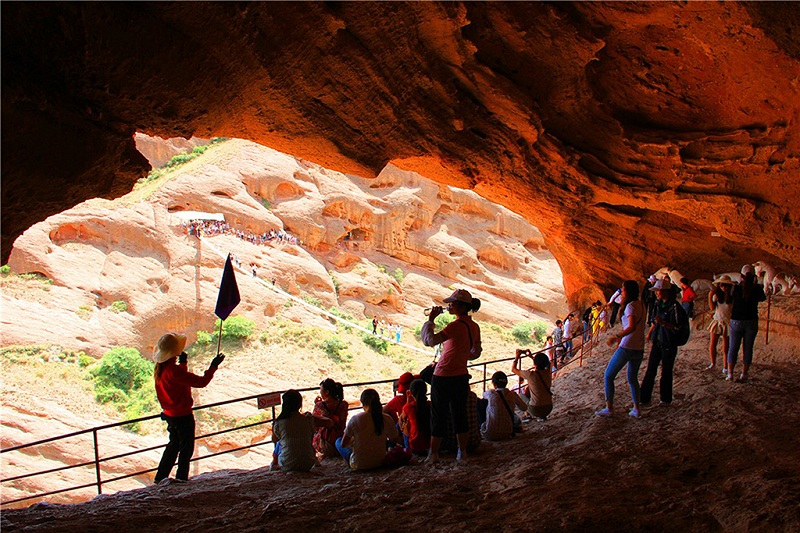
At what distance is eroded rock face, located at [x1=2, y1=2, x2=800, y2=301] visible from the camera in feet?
15.5

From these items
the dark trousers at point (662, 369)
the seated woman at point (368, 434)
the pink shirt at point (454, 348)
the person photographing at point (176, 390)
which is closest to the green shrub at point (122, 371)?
the person photographing at point (176, 390)

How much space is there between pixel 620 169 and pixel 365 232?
26054 millimetres

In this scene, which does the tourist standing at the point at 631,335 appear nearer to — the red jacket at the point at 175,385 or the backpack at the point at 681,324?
the backpack at the point at 681,324

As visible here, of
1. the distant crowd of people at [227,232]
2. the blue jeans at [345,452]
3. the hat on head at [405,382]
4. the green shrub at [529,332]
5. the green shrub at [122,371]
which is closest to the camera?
the blue jeans at [345,452]

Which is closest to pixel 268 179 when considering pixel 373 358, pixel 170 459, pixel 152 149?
pixel 152 149

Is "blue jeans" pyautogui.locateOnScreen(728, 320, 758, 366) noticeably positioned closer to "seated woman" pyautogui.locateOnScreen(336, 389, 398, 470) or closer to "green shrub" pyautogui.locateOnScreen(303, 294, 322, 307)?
"seated woman" pyautogui.locateOnScreen(336, 389, 398, 470)

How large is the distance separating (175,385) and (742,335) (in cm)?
629

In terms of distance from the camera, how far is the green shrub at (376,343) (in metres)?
26.5

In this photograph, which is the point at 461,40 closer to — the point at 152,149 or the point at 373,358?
the point at 373,358

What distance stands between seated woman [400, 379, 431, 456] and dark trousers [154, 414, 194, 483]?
207cm

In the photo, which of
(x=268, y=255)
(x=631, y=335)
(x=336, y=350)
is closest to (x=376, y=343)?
(x=336, y=350)

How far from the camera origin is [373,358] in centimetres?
2553

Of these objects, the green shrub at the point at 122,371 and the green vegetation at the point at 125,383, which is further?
the green shrub at the point at 122,371

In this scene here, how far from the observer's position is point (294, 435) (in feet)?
18.8
